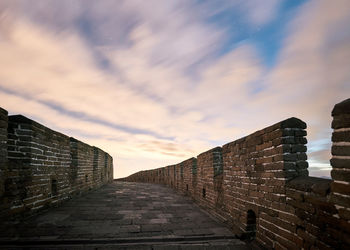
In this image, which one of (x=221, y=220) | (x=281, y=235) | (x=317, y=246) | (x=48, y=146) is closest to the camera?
(x=317, y=246)

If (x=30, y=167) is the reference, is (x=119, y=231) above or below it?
below

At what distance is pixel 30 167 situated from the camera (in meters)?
5.57

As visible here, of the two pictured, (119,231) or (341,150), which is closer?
(341,150)

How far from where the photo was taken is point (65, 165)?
8062mm

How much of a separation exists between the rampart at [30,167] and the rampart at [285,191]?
4306mm

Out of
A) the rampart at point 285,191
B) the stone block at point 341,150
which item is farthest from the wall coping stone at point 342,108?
the stone block at point 341,150

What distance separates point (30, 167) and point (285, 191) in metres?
5.20

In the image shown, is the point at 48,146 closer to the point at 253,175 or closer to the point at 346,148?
the point at 253,175

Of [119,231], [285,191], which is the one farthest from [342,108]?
[119,231]

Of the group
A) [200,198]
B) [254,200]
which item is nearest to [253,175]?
[254,200]

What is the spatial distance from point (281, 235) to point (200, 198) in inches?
182

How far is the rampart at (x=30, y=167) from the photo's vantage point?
4871mm

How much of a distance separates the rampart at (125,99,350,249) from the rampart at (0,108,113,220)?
14.1ft

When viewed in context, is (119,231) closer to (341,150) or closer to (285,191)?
(285,191)
